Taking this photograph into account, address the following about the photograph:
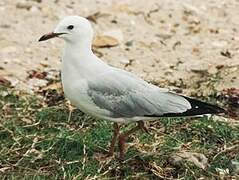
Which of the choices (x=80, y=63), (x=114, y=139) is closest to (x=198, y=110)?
(x=114, y=139)

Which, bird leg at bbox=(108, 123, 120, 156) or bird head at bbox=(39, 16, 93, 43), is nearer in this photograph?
bird head at bbox=(39, 16, 93, 43)

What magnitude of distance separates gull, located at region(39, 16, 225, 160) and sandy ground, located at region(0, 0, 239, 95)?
114cm

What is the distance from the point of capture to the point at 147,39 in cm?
595

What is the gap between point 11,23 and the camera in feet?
19.7

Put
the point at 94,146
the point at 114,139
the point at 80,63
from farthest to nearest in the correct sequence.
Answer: the point at 94,146 < the point at 114,139 < the point at 80,63

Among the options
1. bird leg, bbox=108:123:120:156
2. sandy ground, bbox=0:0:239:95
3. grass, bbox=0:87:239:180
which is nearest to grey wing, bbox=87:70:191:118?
bird leg, bbox=108:123:120:156

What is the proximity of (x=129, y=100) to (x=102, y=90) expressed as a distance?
17 centimetres

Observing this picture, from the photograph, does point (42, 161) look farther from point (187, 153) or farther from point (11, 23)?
point (11, 23)

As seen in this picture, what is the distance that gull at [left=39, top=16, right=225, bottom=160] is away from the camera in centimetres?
379

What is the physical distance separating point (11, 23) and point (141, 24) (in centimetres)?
111

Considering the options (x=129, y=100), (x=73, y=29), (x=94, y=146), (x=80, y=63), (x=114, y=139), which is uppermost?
(x=73, y=29)

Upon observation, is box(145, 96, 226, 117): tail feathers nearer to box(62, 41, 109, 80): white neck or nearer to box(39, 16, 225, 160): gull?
box(39, 16, 225, 160): gull

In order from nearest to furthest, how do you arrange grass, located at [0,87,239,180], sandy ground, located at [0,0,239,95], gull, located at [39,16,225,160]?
gull, located at [39,16,225,160] < grass, located at [0,87,239,180] < sandy ground, located at [0,0,239,95]

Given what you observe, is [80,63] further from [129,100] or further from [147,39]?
[147,39]
